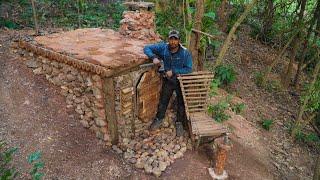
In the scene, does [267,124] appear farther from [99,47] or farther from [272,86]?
[99,47]

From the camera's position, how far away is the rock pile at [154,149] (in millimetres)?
5141

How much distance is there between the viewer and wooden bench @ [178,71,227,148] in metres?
5.38

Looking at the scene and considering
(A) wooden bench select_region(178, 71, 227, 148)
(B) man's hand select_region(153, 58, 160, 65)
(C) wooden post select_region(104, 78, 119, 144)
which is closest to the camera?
(C) wooden post select_region(104, 78, 119, 144)

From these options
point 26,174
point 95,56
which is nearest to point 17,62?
point 95,56

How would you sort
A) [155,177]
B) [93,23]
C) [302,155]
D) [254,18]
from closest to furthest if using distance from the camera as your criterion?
[155,177] < [302,155] < [93,23] < [254,18]

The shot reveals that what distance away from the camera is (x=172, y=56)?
5391 mm

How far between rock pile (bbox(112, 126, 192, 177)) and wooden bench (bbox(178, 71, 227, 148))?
1.11 ft

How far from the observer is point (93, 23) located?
8.80 metres

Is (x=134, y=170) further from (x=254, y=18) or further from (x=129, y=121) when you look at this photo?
(x=254, y=18)

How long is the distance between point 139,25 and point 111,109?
7.10 ft

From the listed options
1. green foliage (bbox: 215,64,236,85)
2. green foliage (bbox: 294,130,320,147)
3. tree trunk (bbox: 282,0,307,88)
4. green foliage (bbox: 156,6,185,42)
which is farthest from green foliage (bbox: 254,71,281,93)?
green foliage (bbox: 156,6,185,42)

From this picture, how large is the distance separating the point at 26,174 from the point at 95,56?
202cm

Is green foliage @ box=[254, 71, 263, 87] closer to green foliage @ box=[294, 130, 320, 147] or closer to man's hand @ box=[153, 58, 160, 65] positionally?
green foliage @ box=[294, 130, 320, 147]

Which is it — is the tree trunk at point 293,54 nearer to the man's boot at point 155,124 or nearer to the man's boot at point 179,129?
the man's boot at point 179,129
